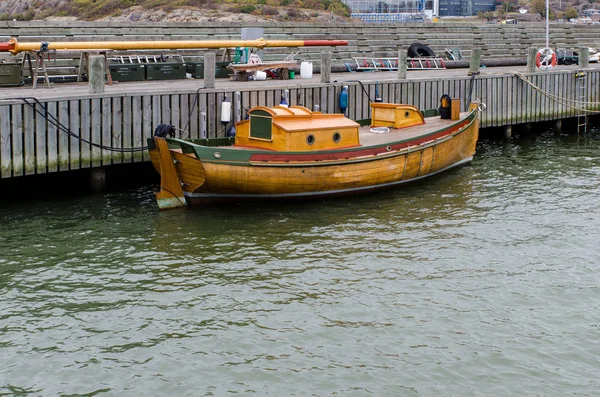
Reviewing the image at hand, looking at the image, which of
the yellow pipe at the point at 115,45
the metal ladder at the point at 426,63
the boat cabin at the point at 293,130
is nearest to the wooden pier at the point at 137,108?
the yellow pipe at the point at 115,45

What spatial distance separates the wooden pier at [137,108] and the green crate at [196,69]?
1127mm

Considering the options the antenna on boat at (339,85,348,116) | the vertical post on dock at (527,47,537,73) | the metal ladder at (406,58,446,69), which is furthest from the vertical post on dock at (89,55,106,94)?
the metal ladder at (406,58,446,69)

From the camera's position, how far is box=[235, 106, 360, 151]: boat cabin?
66.6 ft

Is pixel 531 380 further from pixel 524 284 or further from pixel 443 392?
pixel 524 284

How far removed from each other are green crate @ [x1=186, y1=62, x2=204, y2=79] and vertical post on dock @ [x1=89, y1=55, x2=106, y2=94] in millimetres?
7902

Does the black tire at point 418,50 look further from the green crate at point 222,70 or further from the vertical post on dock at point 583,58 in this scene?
the green crate at point 222,70

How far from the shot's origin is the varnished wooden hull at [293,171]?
19656 mm

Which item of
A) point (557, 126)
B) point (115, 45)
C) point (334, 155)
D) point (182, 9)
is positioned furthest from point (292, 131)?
point (182, 9)

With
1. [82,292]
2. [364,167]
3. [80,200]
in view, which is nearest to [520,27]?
[364,167]

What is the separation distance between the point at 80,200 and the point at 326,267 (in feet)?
24.6

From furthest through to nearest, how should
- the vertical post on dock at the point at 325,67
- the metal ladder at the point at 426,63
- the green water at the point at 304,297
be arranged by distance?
1. the metal ladder at the point at 426,63
2. the vertical post on dock at the point at 325,67
3. the green water at the point at 304,297

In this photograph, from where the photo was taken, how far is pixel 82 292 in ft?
47.2

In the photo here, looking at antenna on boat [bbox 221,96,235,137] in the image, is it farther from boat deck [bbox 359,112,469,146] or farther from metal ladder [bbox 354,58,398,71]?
metal ladder [bbox 354,58,398,71]

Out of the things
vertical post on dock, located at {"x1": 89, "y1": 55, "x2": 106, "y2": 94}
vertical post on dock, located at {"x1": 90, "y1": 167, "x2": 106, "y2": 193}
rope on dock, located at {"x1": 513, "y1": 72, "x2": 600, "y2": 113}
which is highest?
vertical post on dock, located at {"x1": 89, "y1": 55, "x2": 106, "y2": 94}
